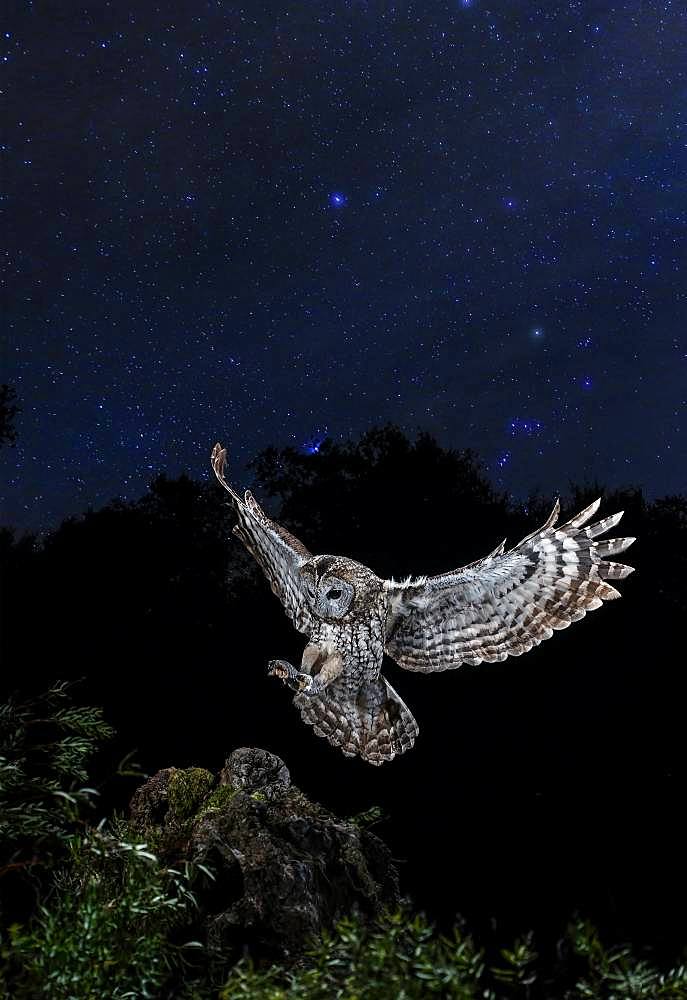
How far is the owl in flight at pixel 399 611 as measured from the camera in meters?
3.80

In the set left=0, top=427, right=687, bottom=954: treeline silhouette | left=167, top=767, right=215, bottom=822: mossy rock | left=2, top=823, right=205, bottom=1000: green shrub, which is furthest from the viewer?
left=0, top=427, right=687, bottom=954: treeline silhouette

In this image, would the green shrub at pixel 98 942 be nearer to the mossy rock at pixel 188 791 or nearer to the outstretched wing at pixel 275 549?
the mossy rock at pixel 188 791

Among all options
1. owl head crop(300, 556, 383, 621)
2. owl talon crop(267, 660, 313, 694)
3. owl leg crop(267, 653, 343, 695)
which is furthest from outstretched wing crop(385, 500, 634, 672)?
owl talon crop(267, 660, 313, 694)

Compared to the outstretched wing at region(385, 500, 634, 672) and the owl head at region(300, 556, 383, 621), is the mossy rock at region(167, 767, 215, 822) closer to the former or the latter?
the owl head at region(300, 556, 383, 621)

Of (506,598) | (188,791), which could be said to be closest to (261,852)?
(188,791)

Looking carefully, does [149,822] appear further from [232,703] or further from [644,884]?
[644,884]

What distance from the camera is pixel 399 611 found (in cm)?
409

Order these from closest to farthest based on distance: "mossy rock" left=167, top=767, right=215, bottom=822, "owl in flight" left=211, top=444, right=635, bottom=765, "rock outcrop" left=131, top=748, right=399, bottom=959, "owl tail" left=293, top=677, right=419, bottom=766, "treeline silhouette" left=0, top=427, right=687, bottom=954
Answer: "rock outcrop" left=131, top=748, right=399, bottom=959, "mossy rock" left=167, top=767, right=215, bottom=822, "owl in flight" left=211, top=444, right=635, bottom=765, "owl tail" left=293, top=677, right=419, bottom=766, "treeline silhouette" left=0, top=427, right=687, bottom=954

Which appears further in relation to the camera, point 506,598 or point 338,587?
point 506,598

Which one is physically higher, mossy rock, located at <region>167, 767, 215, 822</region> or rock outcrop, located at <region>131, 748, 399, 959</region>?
mossy rock, located at <region>167, 767, 215, 822</region>

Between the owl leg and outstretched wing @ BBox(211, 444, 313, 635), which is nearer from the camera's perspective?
the owl leg

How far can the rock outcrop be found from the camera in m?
3.07

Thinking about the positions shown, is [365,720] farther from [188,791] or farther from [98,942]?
[98,942]

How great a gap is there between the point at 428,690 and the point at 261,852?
212 centimetres
